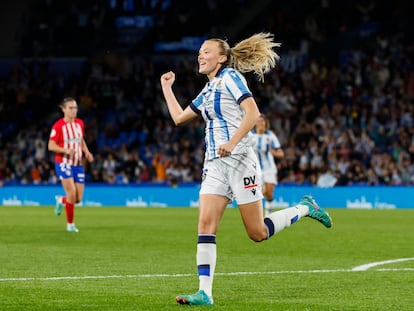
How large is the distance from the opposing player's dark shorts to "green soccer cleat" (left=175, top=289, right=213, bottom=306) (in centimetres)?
1013

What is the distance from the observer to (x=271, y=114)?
112 ft

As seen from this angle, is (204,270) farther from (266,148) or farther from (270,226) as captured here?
(266,148)

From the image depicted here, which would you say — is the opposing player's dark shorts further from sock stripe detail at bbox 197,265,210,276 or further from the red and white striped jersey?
sock stripe detail at bbox 197,265,210,276

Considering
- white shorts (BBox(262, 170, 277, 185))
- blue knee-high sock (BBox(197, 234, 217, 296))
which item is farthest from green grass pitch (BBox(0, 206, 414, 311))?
white shorts (BBox(262, 170, 277, 185))

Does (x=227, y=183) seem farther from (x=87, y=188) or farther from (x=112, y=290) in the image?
(x=87, y=188)

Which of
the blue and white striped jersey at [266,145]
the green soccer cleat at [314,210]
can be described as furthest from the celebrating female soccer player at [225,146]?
the blue and white striped jersey at [266,145]

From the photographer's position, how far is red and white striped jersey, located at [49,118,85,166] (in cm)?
1833

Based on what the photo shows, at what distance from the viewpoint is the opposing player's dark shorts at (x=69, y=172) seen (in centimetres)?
1825

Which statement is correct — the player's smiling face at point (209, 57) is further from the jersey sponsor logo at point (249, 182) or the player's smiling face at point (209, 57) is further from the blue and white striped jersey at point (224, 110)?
the jersey sponsor logo at point (249, 182)

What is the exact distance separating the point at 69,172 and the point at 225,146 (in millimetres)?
10213

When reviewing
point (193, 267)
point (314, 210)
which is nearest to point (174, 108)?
point (314, 210)

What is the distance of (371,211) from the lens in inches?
1068

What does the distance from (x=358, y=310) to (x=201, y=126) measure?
87.7 feet

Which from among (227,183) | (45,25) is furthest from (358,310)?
(45,25)
